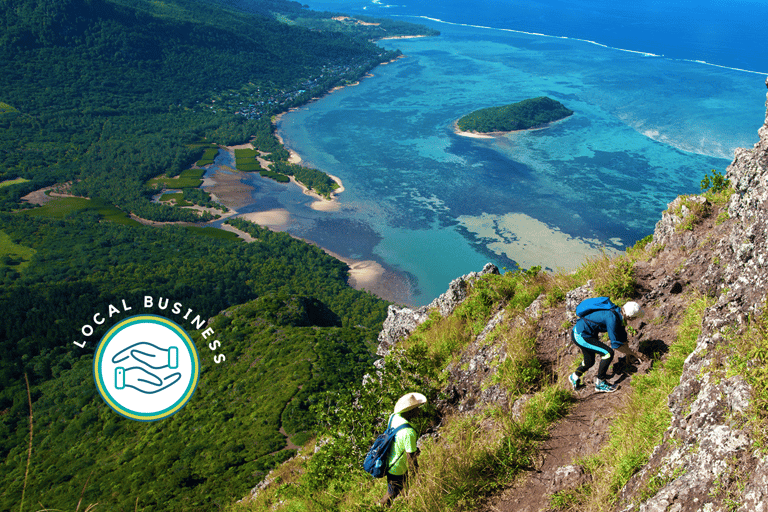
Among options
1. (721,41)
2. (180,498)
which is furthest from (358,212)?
(721,41)

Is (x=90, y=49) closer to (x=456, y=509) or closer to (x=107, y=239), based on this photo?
(x=107, y=239)

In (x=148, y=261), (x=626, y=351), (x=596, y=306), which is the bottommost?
(x=148, y=261)

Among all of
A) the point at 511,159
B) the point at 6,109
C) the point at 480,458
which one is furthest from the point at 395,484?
the point at 6,109

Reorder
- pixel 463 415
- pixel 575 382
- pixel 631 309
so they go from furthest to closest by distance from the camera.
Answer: pixel 463 415, pixel 631 309, pixel 575 382

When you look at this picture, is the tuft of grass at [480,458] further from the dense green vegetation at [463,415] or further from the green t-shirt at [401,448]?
the green t-shirt at [401,448]

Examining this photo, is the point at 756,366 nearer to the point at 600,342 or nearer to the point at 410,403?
the point at 600,342

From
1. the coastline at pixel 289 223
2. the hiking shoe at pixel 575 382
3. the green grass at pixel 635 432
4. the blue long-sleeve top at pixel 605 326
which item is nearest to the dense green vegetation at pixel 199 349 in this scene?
the coastline at pixel 289 223

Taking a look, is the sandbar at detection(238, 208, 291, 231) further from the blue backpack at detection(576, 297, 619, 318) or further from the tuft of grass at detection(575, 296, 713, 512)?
the tuft of grass at detection(575, 296, 713, 512)
